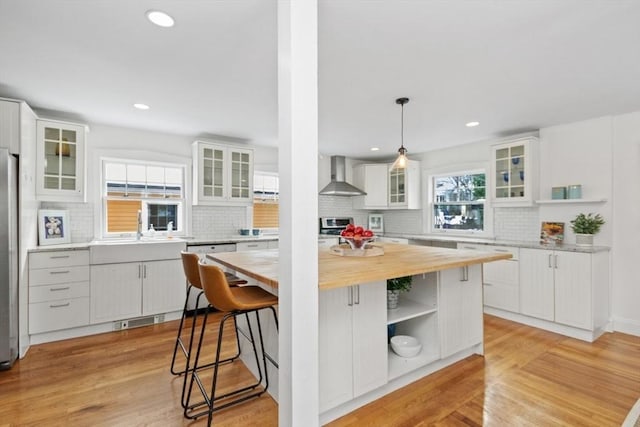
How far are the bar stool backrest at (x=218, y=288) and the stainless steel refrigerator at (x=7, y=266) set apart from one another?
205cm

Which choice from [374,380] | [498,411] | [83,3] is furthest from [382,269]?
[83,3]

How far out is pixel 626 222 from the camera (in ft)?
11.3

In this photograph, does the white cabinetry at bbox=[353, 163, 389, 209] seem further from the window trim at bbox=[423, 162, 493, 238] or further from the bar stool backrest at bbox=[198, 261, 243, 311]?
the bar stool backrest at bbox=[198, 261, 243, 311]

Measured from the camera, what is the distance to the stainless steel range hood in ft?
17.8

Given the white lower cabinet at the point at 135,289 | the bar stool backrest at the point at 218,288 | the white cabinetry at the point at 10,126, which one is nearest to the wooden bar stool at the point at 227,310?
the bar stool backrest at the point at 218,288

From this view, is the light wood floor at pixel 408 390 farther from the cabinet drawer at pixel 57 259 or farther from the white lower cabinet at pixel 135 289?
the cabinet drawer at pixel 57 259

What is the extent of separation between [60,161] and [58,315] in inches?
63.4

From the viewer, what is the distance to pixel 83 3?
1722mm

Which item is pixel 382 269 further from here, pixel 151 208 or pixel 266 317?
pixel 151 208

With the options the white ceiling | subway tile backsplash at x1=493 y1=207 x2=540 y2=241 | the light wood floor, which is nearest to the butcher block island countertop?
the light wood floor

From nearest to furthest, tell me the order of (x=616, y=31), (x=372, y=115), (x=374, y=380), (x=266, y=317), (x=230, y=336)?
(x=616, y=31), (x=374, y=380), (x=266, y=317), (x=230, y=336), (x=372, y=115)

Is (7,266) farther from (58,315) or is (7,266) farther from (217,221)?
(217,221)

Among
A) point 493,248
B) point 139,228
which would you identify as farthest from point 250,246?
point 493,248

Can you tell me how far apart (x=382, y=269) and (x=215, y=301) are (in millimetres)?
992
